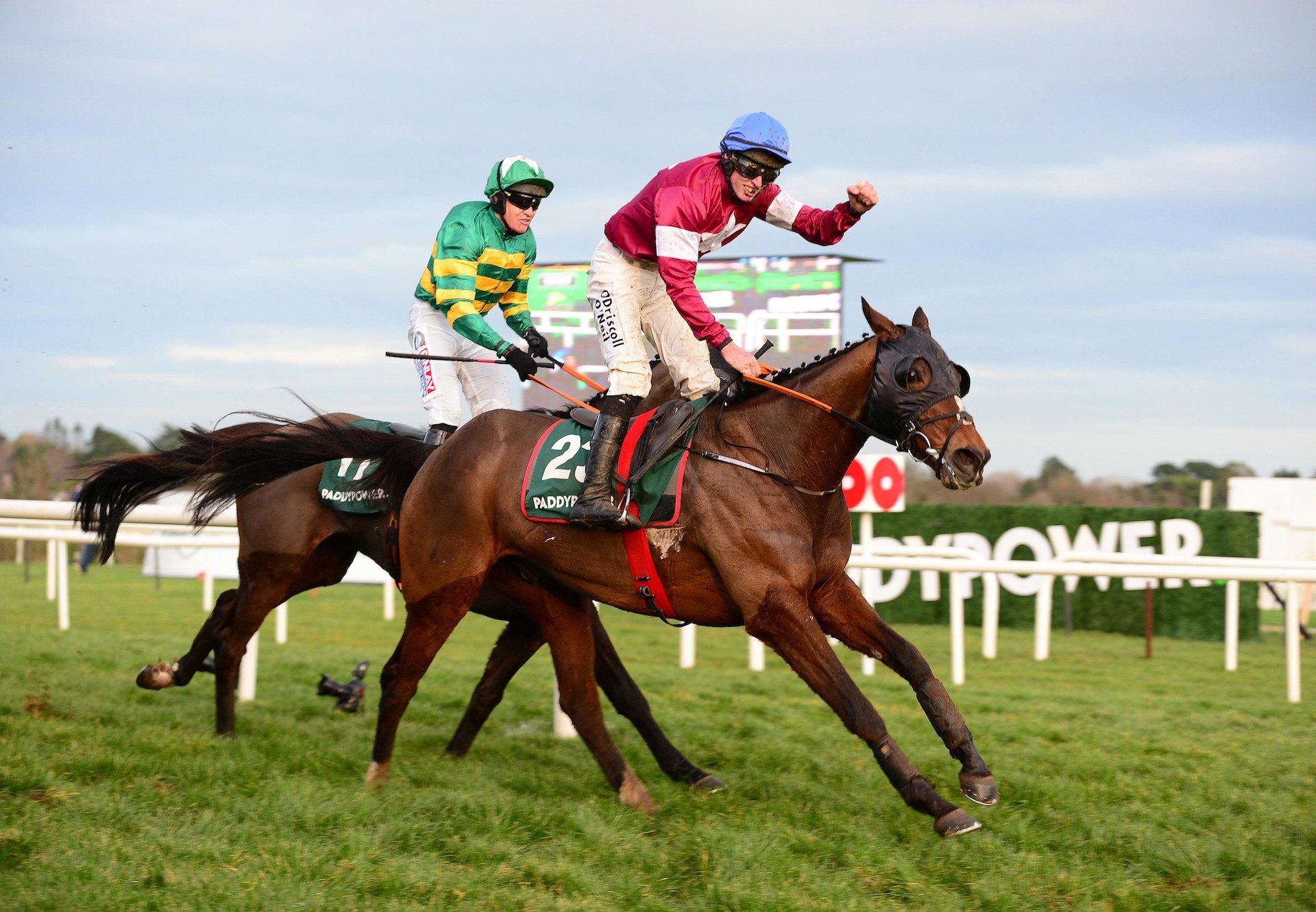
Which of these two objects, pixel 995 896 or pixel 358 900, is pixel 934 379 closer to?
pixel 995 896

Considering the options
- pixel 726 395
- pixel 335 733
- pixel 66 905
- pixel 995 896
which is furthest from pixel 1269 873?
pixel 335 733

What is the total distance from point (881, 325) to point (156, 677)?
3.75 m

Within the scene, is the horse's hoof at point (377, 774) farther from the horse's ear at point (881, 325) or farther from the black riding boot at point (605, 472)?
the horse's ear at point (881, 325)

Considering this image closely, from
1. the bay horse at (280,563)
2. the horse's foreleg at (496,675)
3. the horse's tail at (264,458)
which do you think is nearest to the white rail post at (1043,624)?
the bay horse at (280,563)

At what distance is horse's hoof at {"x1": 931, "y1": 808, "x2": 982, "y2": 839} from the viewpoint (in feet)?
12.0

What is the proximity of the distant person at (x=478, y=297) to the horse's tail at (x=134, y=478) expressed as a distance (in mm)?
920

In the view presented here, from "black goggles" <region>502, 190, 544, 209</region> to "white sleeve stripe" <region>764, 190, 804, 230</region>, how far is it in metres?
1.12

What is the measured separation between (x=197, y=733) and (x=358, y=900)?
2382 millimetres

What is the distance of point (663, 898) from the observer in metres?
3.33

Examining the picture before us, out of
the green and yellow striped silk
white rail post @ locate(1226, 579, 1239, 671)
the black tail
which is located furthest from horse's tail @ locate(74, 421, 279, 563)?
white rail post @ locate(1226, 579, 1239, 671)

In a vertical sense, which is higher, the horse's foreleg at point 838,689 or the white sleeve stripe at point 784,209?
the white sleeve stripe at point 784,209

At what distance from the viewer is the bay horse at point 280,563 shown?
5062mm

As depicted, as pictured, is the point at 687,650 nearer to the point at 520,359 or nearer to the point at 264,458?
the point at 264,458

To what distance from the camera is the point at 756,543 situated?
13.0ft
